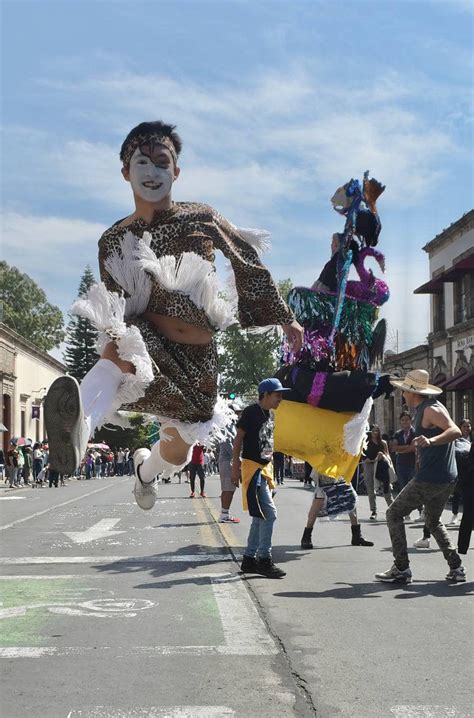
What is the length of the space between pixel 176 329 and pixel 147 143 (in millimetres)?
1022

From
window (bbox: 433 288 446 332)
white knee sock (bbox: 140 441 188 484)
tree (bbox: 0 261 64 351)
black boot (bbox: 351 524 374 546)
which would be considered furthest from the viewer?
tree (bbox: 0 261 64 351)

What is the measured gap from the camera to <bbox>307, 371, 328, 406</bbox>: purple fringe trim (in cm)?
904

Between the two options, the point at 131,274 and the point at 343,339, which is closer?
the point at 131,274

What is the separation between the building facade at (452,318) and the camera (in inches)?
1399

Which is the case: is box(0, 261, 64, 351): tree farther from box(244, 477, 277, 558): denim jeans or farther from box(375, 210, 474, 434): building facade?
box(244, 477, 277, 558): denim jeans

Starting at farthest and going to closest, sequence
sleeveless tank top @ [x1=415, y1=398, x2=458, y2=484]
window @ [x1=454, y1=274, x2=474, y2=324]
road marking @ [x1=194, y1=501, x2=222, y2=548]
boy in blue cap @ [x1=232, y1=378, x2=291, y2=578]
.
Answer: window @ [x1=454, y1=274, x2=474, y2=324] < road marking @ [x1=194, y1=501, x2=222, y2=548] < boy in blue cap @ [x1=232, y1=378, x2=291, y2=578] < sleeveless tank top @ [x1=415, y1=398, x2=458, y2=484]

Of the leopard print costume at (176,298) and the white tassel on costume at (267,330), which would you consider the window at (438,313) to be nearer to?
the white tassel on costume at (267,330)

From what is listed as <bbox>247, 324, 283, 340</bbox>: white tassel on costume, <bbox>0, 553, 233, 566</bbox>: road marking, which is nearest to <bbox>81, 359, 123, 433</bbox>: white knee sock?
<bbox>247, 324, 283, 340</bbox>: white tassel on costume

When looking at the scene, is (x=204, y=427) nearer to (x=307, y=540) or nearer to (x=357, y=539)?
(x=307, y=540)

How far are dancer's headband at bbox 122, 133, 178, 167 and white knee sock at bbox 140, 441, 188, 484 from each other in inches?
68.0

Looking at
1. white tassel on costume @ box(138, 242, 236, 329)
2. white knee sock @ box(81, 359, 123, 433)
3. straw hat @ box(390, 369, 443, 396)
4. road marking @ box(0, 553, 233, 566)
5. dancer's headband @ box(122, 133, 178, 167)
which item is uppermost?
dancer's headband @ box(122, 133, 178, 167)

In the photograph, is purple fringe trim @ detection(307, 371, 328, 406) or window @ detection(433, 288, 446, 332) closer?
→ purple fringe trim @ detection(307, 371, 328, 406)

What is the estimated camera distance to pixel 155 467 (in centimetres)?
582

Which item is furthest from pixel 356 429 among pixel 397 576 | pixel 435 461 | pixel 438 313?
pixel 438 313
